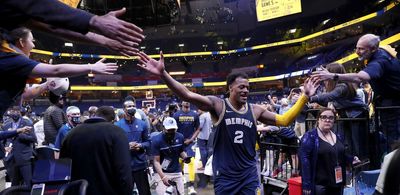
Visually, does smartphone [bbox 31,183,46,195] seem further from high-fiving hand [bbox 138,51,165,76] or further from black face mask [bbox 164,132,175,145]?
black face mask [bbox 164,132,175,145]

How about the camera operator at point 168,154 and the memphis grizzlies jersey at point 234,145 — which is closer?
the memphis grizzlies jersey at point 234,145

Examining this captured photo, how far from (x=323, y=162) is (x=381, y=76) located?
139 centimetres

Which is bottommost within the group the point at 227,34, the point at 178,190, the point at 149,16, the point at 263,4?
the point at 178,190

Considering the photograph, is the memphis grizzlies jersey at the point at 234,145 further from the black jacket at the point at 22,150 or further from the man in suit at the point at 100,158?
the black jacket at the point at 22,150

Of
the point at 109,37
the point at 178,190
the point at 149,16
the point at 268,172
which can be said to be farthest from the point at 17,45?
the point at 149,16

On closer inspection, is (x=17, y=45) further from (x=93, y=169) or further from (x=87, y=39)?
(x=93, y=169)

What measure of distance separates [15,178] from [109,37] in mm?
7318

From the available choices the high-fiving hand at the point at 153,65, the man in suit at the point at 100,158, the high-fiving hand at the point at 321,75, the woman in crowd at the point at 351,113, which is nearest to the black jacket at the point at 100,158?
the man in suit at the point at 100,158

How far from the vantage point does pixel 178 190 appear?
6.74 m

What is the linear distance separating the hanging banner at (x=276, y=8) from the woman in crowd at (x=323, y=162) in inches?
597

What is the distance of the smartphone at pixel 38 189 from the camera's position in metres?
2.33

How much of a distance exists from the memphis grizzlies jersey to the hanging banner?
1627 centimetres

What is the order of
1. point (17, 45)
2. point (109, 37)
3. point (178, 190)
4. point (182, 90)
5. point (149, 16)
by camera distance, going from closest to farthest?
point (109, 37) → point (17, 45) → point (182, 90) → point (178, 190) → point (149, 16)

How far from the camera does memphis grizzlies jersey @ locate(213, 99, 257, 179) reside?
4.44 m
